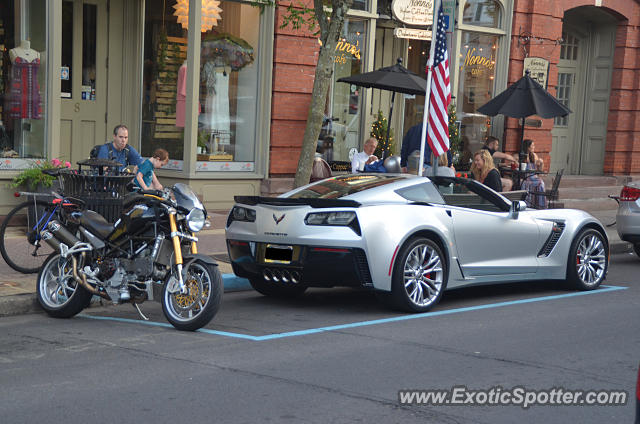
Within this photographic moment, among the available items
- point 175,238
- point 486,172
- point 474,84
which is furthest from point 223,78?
point 175,238

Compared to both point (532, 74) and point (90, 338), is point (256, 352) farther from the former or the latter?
point (532, 74)

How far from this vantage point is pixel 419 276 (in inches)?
340

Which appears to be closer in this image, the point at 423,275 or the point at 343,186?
the point at 423,275

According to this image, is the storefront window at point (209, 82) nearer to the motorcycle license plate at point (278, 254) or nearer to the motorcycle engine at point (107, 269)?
the motorcycle license plate at point (278, 254)

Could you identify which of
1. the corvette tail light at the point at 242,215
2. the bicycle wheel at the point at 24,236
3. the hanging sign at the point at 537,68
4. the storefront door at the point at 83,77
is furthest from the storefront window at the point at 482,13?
the bicycle wheel at the point at 24,236

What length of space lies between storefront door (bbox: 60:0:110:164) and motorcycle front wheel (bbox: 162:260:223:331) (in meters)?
7.82

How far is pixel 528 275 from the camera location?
9.88 metres

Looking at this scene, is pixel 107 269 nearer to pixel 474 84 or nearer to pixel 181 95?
pixel 181 95

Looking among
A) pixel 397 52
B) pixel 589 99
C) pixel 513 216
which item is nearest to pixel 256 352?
pixel 513 216

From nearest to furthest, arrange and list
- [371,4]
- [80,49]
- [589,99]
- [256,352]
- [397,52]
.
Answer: [256,352] → [80,49] → [371,4] → [397,52] → [589,99]

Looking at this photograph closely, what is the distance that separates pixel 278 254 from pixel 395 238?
1.11m

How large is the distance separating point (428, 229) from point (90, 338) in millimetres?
3329

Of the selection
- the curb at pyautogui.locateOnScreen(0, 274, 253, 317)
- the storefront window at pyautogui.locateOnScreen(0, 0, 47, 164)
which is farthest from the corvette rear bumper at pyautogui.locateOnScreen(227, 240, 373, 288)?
the storefront window at pyautogui.locateOnScreen(0, 0, 47, 164)

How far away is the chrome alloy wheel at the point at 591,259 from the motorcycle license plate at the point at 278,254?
3.70 metres
